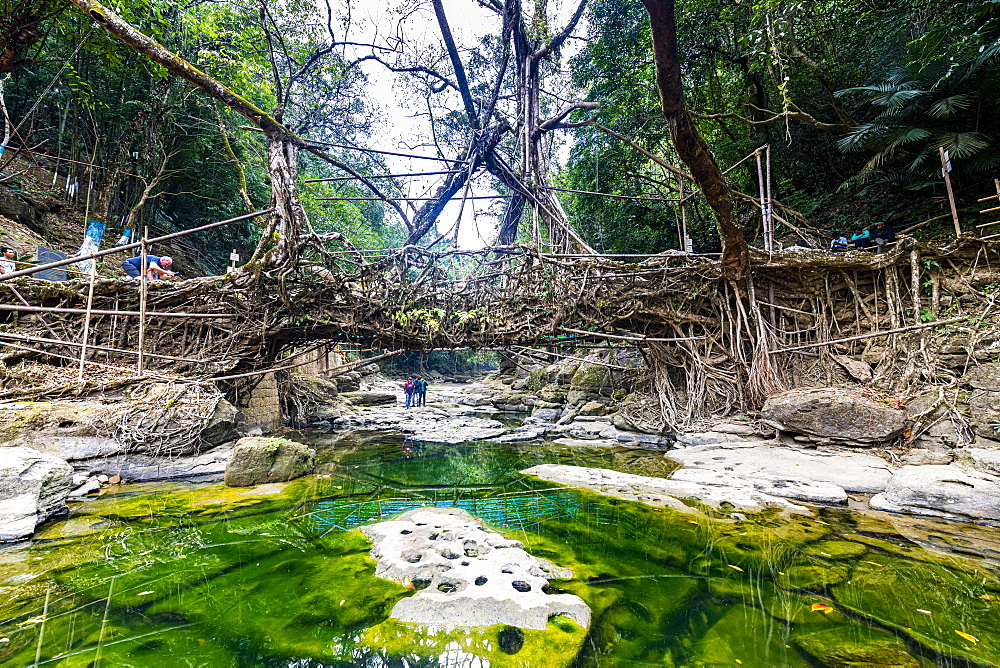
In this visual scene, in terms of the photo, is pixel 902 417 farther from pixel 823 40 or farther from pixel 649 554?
pixel 823 40

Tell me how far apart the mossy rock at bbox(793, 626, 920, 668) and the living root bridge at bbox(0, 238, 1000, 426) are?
5708 mm

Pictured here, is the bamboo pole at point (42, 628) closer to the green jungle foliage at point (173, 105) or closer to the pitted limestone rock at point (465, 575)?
the pitted limestone rock at point (465, 575)

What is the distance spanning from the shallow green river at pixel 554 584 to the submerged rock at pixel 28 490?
18cm

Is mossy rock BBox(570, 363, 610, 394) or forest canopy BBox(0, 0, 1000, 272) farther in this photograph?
mossy rock BBox(570, 363, 610, 394)

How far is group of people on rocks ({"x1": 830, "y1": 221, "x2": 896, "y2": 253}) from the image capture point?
24.5 ft

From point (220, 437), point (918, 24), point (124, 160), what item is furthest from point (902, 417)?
point (124, 160)

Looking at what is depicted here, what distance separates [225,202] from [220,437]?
11.4 meters

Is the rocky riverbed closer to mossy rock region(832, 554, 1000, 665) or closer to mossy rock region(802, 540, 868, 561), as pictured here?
mossy rock region(802, 540, 868, 561)

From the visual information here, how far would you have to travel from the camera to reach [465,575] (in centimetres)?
258

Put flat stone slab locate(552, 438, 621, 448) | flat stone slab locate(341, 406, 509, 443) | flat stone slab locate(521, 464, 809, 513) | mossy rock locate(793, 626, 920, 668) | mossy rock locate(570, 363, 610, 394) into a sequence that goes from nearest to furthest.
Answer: mossy rock locate(793, 626, 920, 668) < flat stone slab locate(521, 464, 809, 513) < flat stone slab locate(552, 438, 621, 448) < flat stone slab locate(341, 406, 509, 443) < mossy rock locate(570, 363, 610, 394)

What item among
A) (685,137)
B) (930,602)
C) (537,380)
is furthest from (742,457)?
(537,380)

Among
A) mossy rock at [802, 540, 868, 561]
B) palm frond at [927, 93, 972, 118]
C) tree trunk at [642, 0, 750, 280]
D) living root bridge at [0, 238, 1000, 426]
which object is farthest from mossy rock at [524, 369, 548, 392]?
mossy rock at [802, 540, 868, 561]

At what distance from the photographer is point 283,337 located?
7895mm

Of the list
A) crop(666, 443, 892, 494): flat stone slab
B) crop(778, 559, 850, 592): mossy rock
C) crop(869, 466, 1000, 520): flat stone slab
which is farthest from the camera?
crop(666, 443, 892, 494): flat stone slab
